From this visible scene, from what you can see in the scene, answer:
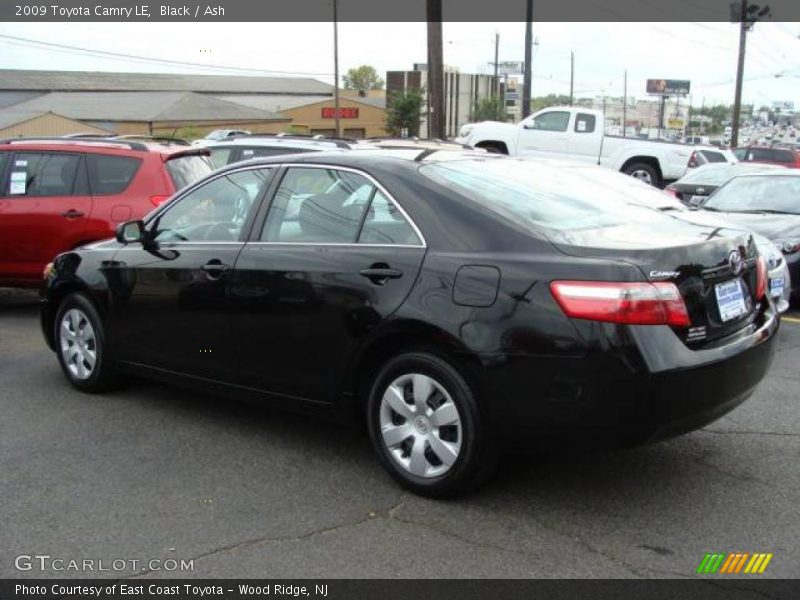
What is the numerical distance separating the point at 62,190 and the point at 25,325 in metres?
1.38

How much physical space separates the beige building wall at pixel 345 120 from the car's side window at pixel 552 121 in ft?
189

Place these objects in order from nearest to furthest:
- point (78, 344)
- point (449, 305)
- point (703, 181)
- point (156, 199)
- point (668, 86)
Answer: point (449, 305) < point (78, 344) < point (156, 199) < point (703, 181) < point (668, 86)

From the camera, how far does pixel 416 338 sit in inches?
157

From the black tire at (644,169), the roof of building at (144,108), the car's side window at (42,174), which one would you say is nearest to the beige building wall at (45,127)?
the roof of building at (144,108)

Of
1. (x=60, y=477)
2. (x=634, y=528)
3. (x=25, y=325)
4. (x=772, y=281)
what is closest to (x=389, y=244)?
(x=634, y=528)

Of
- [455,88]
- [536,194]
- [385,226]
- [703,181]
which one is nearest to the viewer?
[385,226]

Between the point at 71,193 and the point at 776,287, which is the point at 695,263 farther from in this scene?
the point at 71,193

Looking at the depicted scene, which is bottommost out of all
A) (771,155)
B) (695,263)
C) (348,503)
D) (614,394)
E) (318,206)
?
(348,503)

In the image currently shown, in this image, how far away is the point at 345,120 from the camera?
257 feet

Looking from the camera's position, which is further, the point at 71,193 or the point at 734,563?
the point at 71,193

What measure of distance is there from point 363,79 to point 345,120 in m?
59.0

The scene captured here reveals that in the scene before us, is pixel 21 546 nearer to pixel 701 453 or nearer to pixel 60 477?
pixel 60 477

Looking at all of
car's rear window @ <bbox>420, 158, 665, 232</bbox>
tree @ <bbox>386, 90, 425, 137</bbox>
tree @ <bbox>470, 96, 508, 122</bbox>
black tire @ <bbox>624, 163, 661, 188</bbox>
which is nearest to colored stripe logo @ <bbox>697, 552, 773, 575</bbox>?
car's rear window @ <bbox>420, 158, 665, 232</bbox>
